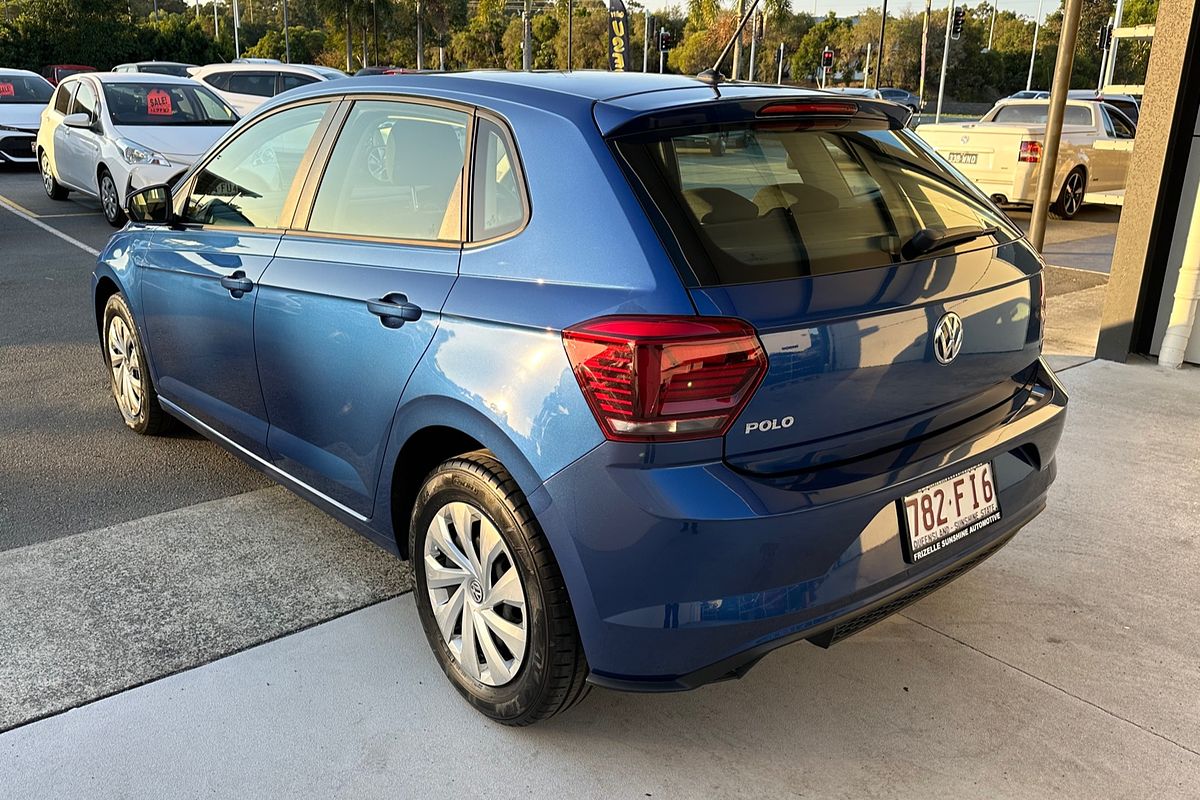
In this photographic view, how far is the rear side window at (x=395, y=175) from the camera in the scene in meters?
2.89

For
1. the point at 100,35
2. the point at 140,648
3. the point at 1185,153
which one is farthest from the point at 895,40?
the point at 140,648

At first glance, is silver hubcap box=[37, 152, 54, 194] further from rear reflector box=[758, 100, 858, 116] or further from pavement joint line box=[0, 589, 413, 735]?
rear reflector box=[758, 100, 858, 116]

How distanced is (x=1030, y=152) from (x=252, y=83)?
1227 cm

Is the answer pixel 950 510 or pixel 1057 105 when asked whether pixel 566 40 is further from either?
pixel 950 510

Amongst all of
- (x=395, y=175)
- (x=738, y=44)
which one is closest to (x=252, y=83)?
(x=738, y=44)

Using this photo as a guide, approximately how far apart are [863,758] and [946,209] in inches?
61.5

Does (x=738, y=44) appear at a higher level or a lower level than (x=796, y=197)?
higher

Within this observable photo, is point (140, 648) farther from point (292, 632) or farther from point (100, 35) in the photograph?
point (100, 35)

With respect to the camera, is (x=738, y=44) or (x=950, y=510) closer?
(x=950, y=510)

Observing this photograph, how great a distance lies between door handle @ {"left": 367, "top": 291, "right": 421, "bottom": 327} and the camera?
2.77 meters

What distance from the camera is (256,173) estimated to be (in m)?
3.82

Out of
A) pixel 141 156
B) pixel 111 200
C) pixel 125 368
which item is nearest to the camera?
pixel 125 368

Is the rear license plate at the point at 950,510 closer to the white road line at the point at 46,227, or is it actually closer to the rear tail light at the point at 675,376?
the rear tail light at the point at 675,376

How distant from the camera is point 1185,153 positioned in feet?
20.0
